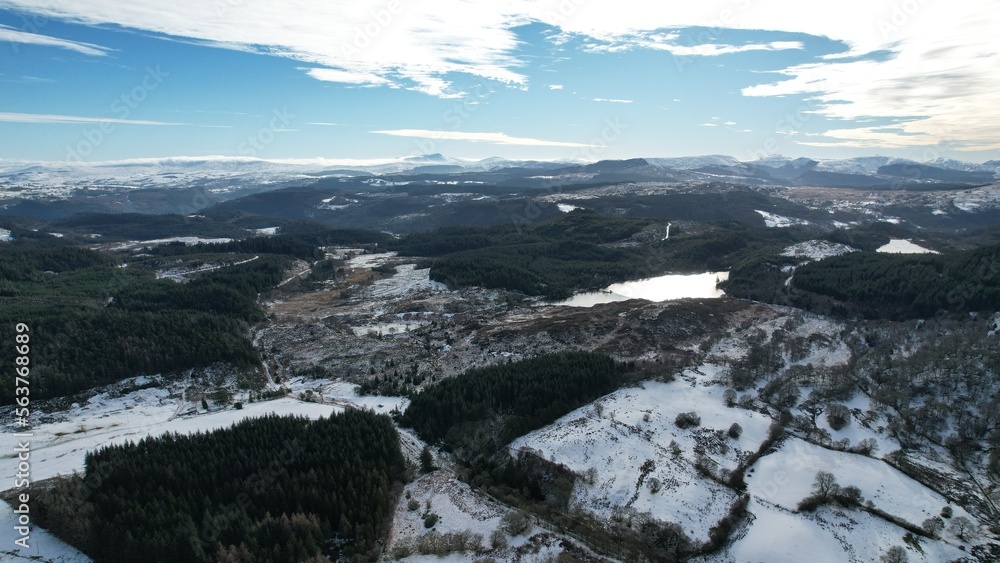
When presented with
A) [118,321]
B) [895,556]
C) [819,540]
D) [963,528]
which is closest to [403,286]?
[118,321]

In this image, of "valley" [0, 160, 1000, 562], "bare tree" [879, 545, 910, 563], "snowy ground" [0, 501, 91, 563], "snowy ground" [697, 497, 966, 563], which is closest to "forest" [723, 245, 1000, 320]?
"valley" [0, 160, 1000, 562]

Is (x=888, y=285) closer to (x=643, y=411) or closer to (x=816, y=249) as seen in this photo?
(x=816, y=249)

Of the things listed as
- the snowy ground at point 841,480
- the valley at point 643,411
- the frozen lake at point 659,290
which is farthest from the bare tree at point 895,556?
the frozen lake at point 659,290

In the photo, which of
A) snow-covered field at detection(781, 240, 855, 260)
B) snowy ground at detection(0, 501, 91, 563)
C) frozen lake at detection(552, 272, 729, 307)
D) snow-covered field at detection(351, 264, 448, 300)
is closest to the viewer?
snowy ground at detection(0, 501, 91, 563)

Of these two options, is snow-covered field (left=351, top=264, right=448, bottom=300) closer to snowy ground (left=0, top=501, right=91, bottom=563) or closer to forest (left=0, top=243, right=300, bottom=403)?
forest (left=0, top=243, right=300, bottom=403)

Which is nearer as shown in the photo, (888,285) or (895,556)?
(895,556)

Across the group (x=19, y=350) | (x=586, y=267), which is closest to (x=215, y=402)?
(x=19, y=350)
